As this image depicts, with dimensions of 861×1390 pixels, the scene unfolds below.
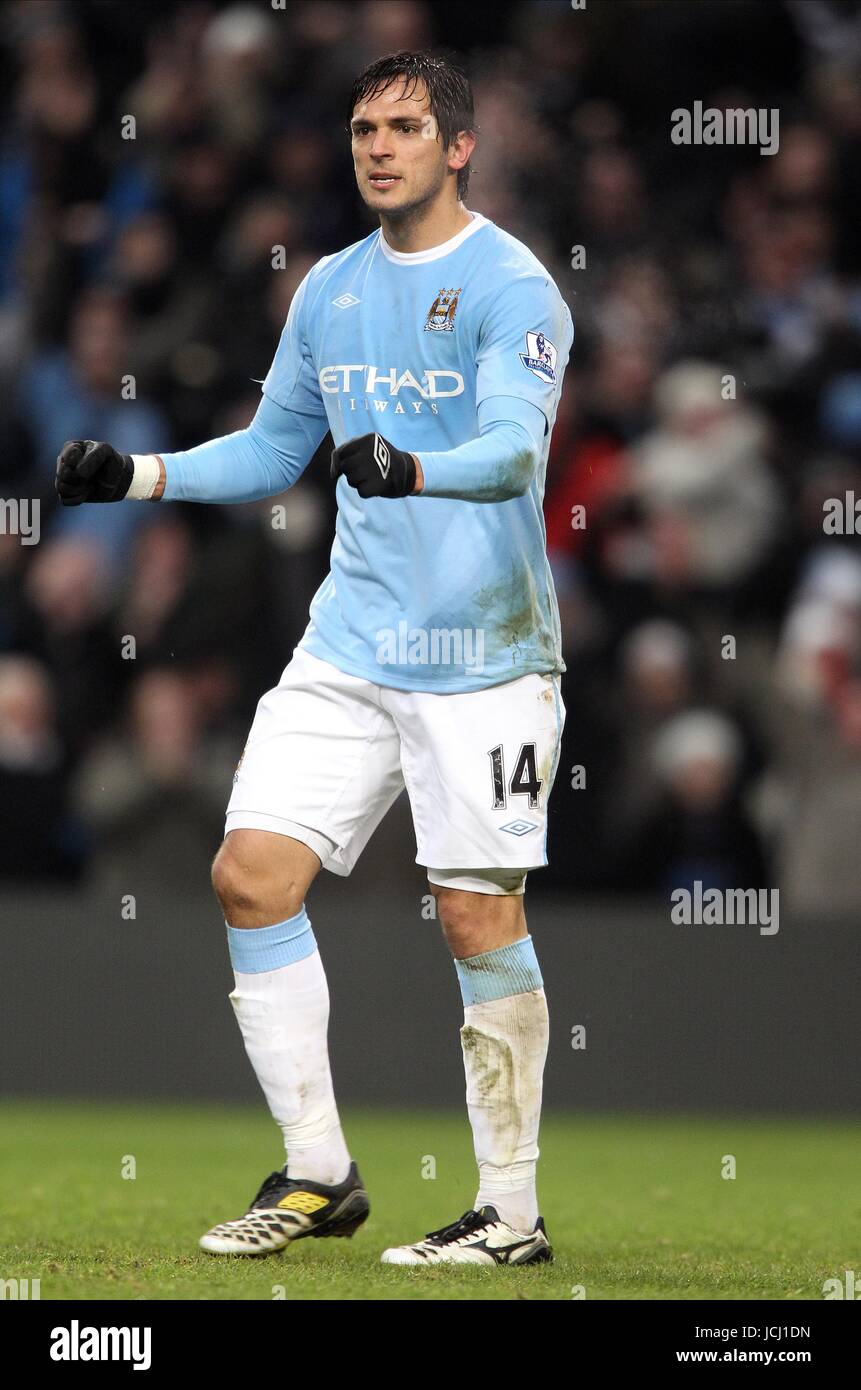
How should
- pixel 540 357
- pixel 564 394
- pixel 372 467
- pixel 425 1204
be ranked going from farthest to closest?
pixel 564 394 → pixel 425 1204 → pixel 540 357 → pixel 372 467

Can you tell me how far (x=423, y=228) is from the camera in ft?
14.7

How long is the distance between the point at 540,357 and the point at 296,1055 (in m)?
1.60

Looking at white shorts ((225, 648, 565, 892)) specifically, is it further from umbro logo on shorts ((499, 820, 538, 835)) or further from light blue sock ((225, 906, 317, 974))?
light blue sock ((225, 906, 317, 974))

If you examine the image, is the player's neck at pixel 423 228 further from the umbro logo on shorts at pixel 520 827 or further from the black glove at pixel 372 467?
the umbro logo on shorts at pixel 520 827

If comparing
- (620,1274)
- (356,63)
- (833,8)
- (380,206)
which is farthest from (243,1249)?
(833,8)

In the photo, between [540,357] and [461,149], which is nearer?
[540,357]

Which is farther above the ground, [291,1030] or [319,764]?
[319,764]

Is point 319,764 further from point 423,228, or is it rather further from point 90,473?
point 423,228

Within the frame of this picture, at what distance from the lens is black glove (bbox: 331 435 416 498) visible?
3814 millimetres

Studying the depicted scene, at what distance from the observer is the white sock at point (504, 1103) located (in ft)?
14.7

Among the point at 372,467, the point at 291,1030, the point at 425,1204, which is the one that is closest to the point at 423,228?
the point at 372,467

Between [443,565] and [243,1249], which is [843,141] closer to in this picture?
[443,565]

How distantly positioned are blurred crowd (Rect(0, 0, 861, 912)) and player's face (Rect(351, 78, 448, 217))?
3.70 meters
